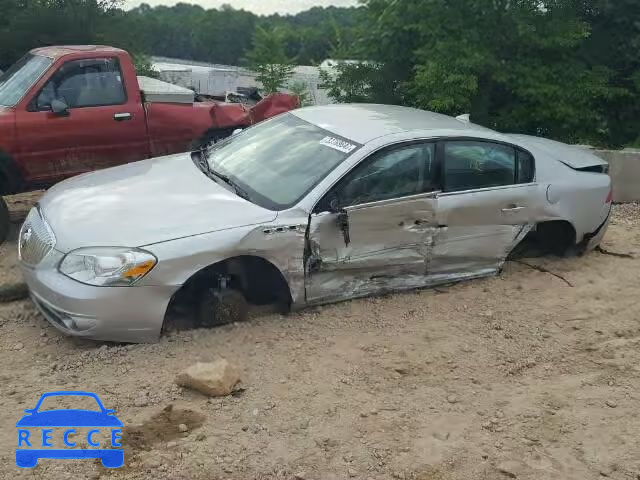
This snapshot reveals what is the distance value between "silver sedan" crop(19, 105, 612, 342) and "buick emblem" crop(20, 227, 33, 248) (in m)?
0.02

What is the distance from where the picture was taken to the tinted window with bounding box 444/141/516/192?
5.05m

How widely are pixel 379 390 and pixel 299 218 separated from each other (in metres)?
1.23

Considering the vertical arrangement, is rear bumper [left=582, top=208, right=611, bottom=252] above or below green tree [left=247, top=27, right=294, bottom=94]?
below

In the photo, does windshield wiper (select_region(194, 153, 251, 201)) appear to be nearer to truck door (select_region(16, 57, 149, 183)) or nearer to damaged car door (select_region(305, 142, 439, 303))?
damaged car door (select_region(305, 142, 439, 303))

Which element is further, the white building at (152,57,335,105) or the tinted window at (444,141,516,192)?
the white building at (152,57,335,105)

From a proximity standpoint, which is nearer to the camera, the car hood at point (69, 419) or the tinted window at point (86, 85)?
the car hood at point (69, 419)

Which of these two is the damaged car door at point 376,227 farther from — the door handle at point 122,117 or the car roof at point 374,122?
the door handle at point 122,117

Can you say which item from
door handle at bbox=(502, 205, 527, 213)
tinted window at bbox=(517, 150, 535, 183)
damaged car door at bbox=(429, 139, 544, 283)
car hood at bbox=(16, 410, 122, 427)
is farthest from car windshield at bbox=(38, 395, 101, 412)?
tinted window at bbox=(517, 150, 535, 183)

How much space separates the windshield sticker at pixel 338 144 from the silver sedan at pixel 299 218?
0.05 feet

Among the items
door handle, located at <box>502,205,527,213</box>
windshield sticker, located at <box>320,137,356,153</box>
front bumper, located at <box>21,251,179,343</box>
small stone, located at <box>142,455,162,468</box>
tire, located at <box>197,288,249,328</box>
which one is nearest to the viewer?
small stone, located at <box>142,455,162,468</box>

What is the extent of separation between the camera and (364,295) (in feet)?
16.2

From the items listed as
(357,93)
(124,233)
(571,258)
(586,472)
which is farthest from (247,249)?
(357,93)

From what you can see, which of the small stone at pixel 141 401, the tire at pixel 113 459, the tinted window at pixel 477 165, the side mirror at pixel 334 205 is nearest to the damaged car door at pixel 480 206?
the tinted window at pixel 477 165

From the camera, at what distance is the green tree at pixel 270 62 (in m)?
18.3
